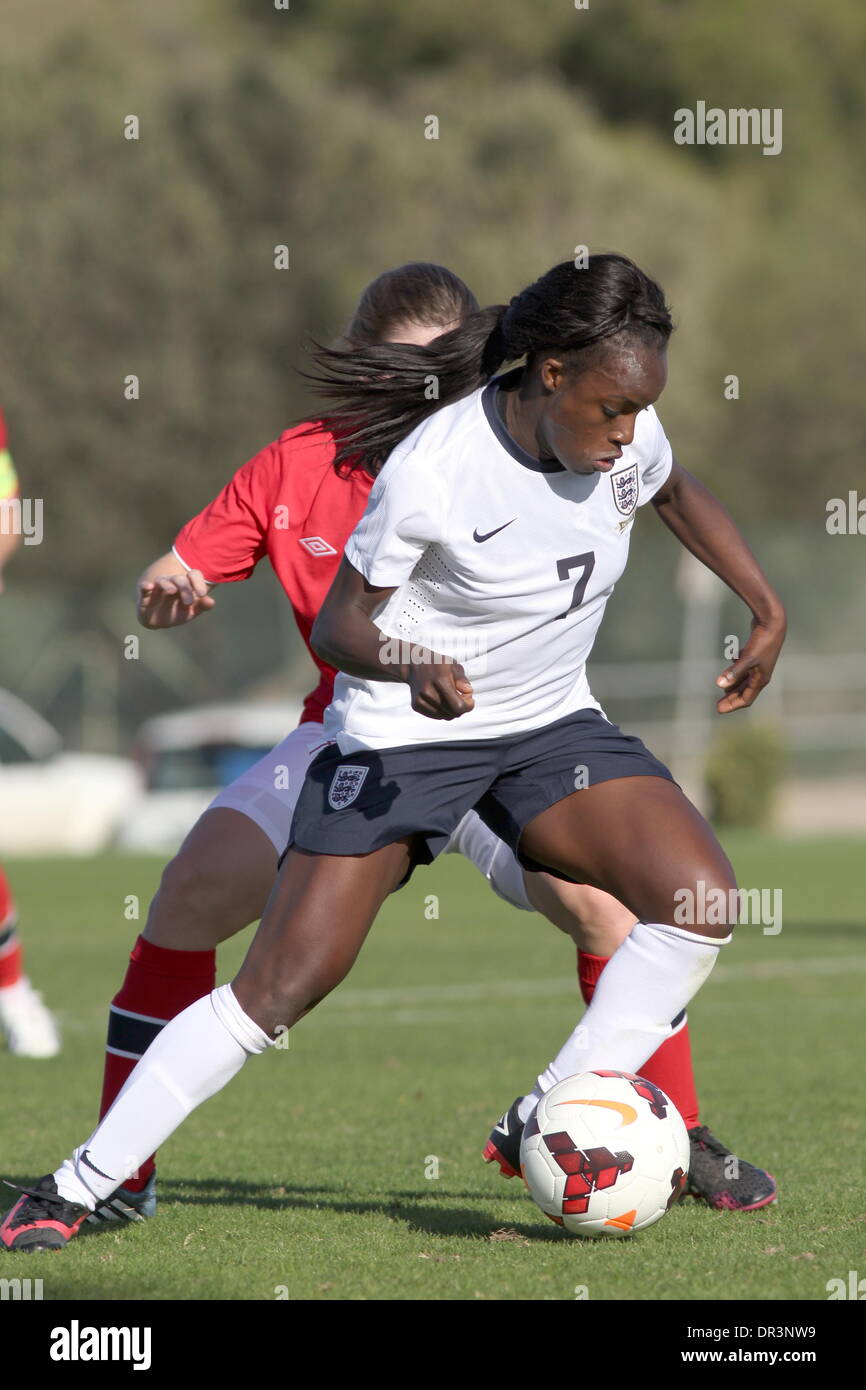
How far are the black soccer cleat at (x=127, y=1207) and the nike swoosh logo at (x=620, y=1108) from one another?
1089 millimetres

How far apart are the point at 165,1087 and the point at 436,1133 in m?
2.20

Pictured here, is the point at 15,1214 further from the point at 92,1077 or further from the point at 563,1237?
the point at 92,1077

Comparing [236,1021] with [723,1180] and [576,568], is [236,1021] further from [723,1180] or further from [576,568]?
[723,1180]

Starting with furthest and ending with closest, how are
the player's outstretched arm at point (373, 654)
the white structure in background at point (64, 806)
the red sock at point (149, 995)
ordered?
the white structure in background at point (64, 806), the red sock at point (149, 995), the player's outstretched arm at point (373, 654)

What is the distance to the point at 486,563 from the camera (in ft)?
13.5

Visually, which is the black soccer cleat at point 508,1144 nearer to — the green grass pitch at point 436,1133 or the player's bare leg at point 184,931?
the green grass pitch at point 436,1133

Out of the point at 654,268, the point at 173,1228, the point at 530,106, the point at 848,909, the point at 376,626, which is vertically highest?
the point at 530,106

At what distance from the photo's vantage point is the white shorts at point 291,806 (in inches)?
185

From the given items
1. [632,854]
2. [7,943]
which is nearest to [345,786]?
[632,854]

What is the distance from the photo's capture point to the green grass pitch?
A: 3.98 meters

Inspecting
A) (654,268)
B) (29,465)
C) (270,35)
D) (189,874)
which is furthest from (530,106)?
(189,874)

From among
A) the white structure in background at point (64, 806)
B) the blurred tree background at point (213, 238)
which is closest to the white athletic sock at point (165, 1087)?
the white structure in background at point (64, 806)

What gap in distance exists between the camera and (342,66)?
1736 inches

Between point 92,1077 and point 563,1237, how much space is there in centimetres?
357
